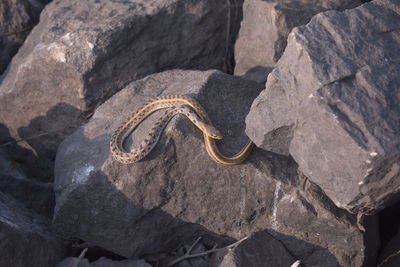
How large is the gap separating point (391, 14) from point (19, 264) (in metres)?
5.55

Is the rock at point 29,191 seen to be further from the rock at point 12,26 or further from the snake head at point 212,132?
the snake head at point 212,132

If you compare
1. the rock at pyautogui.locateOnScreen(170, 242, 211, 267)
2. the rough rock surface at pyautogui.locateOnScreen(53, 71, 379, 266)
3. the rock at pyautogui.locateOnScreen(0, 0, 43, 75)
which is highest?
the rock at pyautogui.locateOnScreen(0, 0, 43, 75)

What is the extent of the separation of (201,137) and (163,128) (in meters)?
0.54

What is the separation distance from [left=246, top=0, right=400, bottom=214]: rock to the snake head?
0.62 m

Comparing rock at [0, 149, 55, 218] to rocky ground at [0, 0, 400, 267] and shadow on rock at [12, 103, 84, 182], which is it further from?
shadow on rock at [12, 103, 84, 182]

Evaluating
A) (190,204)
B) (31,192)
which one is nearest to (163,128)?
(190,204)

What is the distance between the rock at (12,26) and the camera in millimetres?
9109

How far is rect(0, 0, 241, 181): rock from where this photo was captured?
777 cm

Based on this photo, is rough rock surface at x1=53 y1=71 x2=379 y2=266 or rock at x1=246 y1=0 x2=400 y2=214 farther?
rough rock surface at x1=53 y1=71 x2=379 y2=266

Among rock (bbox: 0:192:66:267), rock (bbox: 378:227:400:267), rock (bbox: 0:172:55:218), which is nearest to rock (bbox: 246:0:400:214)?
rock (bbox: 378:227:400:267)

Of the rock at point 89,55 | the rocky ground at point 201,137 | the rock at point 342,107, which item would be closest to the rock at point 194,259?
the rocky ground at point 201,137

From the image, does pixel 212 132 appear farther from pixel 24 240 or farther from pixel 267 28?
pixel 24 240

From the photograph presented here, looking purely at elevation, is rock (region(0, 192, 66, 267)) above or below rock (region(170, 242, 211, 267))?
above

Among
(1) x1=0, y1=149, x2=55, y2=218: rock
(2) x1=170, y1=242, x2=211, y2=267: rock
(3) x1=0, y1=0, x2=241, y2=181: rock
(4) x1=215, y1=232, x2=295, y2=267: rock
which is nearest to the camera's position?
(4) x1=215, y1=232, x2=295, y2=267: rock
